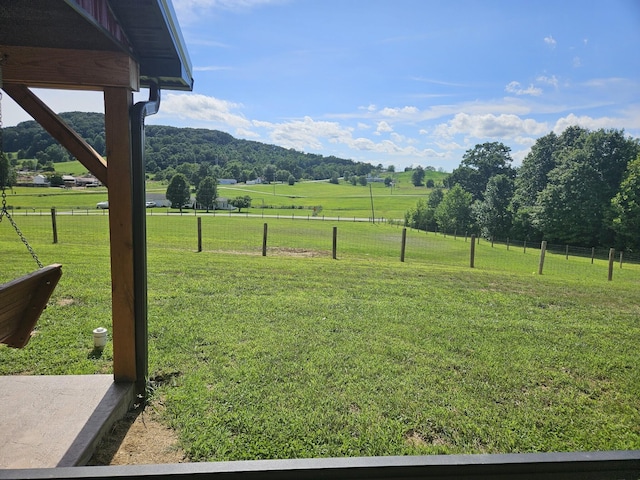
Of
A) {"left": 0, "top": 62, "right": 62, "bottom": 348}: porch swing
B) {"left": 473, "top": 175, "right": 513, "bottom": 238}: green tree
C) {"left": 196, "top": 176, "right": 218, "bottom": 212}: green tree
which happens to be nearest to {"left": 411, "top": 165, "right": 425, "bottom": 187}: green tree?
{"left": 473, "top": 175, "right": 513, "bottom": 238}: green tree

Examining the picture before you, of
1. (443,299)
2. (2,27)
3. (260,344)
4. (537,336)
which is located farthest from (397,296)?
(2,27)

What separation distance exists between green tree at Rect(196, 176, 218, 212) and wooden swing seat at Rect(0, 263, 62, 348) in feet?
169

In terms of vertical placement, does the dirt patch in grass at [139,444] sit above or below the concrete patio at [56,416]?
below

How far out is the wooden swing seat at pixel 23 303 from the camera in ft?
7.26

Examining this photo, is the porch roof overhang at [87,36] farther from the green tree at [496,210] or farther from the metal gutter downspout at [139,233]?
the green tree at [496,210]

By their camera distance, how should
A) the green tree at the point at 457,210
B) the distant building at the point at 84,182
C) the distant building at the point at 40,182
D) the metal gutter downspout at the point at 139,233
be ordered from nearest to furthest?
the metal gutter downspout at the point at 139,233 < the distant building at the point at 40,182 < the green tree at the point at 457,210 < the distant building at the point at 84,182

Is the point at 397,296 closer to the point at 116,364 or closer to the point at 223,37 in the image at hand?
the point at 116,364

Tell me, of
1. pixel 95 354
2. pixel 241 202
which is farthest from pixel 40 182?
pixel 95 354

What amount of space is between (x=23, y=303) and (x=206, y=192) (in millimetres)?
52951

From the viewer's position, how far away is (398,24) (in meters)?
7.49

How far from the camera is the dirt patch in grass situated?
238 centimetres

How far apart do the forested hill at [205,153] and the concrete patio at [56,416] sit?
12.8 ft

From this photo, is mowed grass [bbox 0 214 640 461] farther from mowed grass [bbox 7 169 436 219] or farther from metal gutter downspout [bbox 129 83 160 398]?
mowed grass [bbox 7 169 436 219]

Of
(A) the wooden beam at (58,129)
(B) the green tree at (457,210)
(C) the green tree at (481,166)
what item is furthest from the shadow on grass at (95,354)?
(C) the green tree at (481,166)
